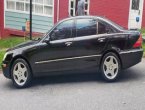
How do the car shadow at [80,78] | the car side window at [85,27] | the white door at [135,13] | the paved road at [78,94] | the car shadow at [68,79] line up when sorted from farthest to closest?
the white door at [135,13], the car shadow at [68,79], the car shadow at [80,78], the car side window at [85,27], the paved road at [78,94]

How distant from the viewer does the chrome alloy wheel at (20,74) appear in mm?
8586

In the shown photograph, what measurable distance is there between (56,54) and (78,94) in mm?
1248

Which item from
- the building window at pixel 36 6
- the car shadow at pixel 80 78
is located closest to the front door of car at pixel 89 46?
the car shadow at pixel 80 78

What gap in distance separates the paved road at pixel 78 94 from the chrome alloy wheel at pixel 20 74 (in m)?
0.23

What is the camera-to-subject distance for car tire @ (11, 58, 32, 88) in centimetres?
855

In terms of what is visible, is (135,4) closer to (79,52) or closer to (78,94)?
(79,52)

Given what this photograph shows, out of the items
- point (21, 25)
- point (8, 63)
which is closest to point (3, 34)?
point (21, 25)

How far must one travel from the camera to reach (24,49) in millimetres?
8594

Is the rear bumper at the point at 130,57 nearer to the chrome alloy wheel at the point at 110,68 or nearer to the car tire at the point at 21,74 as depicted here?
the chrome alloy wheel at the point at 110,68

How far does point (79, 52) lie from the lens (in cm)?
845

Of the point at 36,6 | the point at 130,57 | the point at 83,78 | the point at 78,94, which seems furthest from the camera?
the point at 36,6

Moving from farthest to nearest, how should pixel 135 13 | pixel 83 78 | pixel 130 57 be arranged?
pixel 135 13 → pixel 83 78 → pixel 130 57

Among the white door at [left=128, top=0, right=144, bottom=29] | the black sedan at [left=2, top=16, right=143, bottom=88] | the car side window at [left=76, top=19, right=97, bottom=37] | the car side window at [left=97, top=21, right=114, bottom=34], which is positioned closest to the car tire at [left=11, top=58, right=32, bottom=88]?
the black sedan at [left=2, top=16, right=143, bottom=88]

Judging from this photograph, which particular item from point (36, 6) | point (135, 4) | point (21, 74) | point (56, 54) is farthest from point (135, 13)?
point (21, 74)
